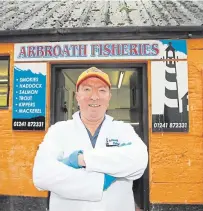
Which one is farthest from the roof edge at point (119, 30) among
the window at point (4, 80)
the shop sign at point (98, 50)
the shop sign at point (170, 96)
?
the window at point (4, 80)

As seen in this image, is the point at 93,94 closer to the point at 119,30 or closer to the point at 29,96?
the point at 119,30

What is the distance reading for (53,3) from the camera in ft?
24.1

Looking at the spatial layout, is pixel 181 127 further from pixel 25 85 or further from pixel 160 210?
pixel 25 85

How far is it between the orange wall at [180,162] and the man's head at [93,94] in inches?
130

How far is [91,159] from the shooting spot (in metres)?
1.66

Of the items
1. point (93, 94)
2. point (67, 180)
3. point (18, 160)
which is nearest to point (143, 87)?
point (18, 160)

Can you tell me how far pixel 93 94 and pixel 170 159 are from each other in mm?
3508

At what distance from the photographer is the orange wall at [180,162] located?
4.89m

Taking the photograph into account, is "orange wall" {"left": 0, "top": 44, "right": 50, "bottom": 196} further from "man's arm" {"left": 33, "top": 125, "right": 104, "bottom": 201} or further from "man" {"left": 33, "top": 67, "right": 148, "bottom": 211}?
"man's arm" {"left": 33, "top": 125, "right": 104, "bottom": 201}

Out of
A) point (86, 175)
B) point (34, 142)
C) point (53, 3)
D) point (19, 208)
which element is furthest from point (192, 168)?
point (53, 3)

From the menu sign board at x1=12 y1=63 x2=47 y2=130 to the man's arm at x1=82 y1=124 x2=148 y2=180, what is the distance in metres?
3.61

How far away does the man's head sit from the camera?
1.85 m

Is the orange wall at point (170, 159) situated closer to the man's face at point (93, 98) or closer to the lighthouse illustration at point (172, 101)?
the lighthouse illustration at point (172, 101)

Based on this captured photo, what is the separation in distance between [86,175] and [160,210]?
373 cm
